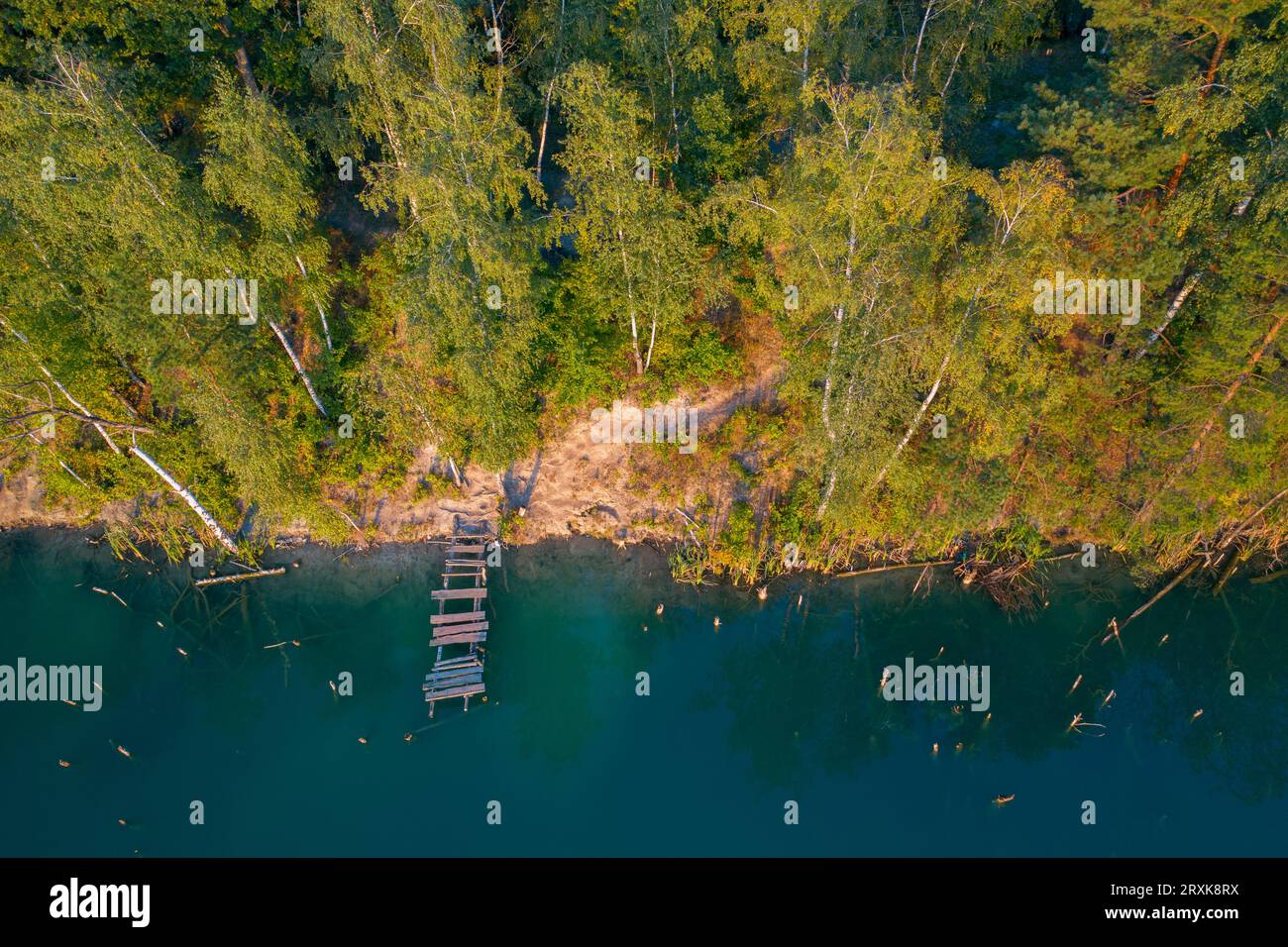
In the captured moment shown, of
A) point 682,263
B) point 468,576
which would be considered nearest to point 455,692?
point 468,576

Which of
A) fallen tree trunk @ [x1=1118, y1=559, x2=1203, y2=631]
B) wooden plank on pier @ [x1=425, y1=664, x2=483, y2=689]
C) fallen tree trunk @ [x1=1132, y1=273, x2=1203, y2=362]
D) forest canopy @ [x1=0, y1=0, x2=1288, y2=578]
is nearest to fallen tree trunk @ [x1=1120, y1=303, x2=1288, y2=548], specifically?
forest canopy @ [x1=0, y1=0, x2=1288, y2=578]

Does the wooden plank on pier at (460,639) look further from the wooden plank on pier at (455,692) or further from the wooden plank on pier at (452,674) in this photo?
the wooden plank on pier at (455,692)

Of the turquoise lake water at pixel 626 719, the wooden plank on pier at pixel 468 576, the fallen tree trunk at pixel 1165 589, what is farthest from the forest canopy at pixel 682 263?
the wooden plank on pier at pixel 468 576

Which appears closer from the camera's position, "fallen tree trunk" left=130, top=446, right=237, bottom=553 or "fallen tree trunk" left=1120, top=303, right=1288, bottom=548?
"fallen tree trunk" left=1120, top=303, right=1288, bottom=548

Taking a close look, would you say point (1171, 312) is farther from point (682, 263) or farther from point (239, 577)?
point (239, 577)

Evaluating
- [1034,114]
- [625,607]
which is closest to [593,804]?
[625,607]

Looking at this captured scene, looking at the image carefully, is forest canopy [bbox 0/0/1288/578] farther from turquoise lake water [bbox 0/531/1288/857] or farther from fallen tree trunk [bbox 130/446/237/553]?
turquoise lake water [bbox 0/531/1288/857]

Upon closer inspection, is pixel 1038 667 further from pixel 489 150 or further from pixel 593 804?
pixel 489 150
